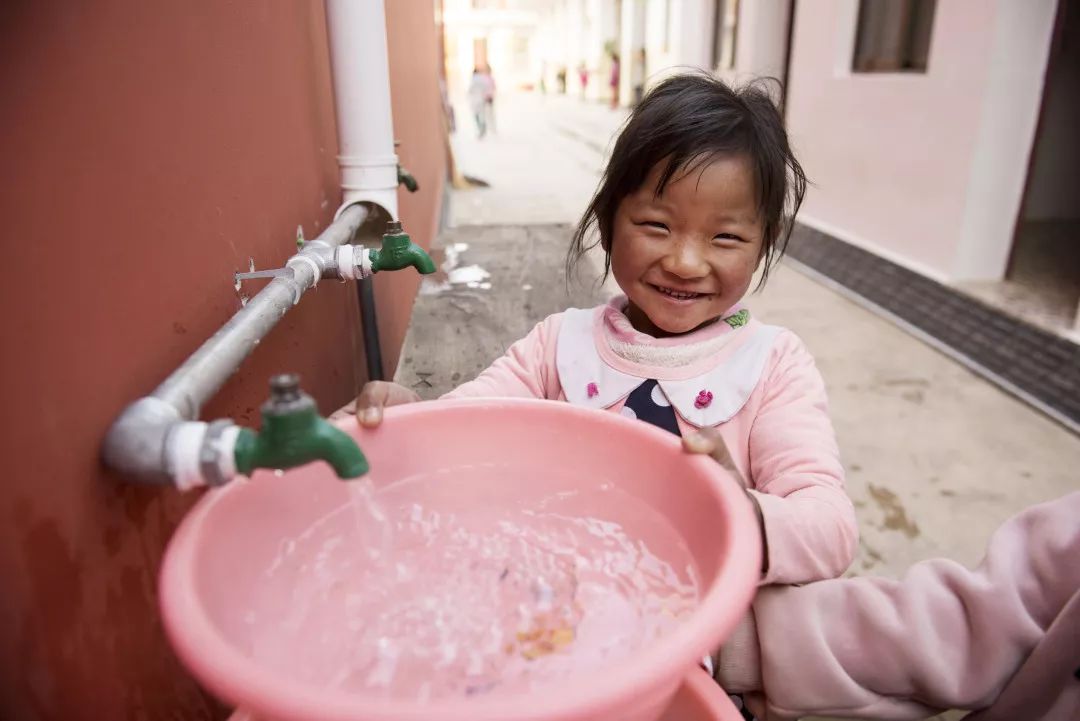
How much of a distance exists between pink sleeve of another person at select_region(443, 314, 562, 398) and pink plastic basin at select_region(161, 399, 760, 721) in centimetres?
36

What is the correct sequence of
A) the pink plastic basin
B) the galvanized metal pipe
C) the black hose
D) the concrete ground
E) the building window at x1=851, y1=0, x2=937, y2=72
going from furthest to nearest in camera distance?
the building window at x1=851, y1=0, x2=937, y2=72 < the concrete ground < the black hose < the galvanized metal pipe < the pink plastic basin

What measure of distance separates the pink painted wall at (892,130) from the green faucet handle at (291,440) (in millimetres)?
2542

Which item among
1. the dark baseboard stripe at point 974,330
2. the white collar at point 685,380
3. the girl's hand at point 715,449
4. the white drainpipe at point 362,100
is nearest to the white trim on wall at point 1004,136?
the dark baseboard stripe at point 974,330

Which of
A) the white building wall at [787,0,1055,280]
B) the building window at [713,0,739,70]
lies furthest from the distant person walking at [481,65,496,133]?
the white building wall at [787,0,1055,280]

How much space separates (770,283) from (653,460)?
356 centimetres

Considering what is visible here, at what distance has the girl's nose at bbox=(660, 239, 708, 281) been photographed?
1192 mm

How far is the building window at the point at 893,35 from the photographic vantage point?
11.6ft

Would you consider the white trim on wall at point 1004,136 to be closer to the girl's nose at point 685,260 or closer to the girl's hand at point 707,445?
the girl's nose at point 685,260

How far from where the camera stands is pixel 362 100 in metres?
1.56

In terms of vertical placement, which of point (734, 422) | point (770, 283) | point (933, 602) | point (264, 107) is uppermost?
point (264, 107)

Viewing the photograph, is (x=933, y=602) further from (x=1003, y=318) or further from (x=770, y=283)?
(x=770, y=283)

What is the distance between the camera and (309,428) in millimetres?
616

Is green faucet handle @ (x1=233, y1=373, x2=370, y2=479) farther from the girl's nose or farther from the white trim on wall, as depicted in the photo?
the white trim on wall

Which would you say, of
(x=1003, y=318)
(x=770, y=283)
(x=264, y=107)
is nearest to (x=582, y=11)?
(x=770, y=283)
